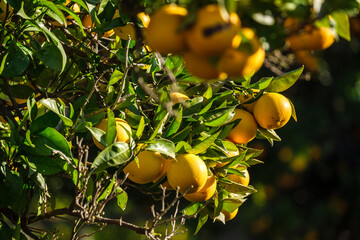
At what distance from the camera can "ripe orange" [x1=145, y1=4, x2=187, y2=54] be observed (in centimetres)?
49

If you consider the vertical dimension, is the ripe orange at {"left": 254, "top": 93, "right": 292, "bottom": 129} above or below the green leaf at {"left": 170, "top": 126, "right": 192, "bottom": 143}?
below

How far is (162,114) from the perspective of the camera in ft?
2.94

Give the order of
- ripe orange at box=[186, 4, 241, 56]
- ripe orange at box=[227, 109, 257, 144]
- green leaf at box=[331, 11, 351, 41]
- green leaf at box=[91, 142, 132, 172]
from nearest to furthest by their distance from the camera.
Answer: ripe orange at box=[186, 4, 241, 56] < green leaf at box=[331, 11, 351, 41] < green leaf at box=[91, 142, 132, 172] < ripe orange at box=[227, 109, 257, 144]

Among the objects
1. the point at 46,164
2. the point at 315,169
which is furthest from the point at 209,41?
the point at 315,169

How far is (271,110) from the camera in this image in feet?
3.20

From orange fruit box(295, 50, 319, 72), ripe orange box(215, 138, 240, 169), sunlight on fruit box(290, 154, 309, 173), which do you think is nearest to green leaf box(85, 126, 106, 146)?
ripe orange box(215, 138, 240, 169)

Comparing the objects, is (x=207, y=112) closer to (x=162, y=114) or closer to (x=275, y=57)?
(x=162, y=114)

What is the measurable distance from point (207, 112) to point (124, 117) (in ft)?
0.48

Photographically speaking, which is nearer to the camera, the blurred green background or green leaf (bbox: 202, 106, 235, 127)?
green leaf (bbox: 202, 106, 235, 127)

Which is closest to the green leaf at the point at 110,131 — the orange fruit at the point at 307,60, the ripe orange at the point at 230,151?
→ the ripe orange at the point at 230,151

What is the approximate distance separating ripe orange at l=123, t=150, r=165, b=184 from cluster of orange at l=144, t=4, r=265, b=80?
391 millimetres

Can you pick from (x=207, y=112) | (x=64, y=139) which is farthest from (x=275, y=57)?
(x=64, y=139)

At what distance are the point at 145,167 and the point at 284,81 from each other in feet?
1.16

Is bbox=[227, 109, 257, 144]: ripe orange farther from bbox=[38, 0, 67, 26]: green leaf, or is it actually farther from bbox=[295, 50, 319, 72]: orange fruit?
bbox=[295, 50, 319, 72]: orange fruit
